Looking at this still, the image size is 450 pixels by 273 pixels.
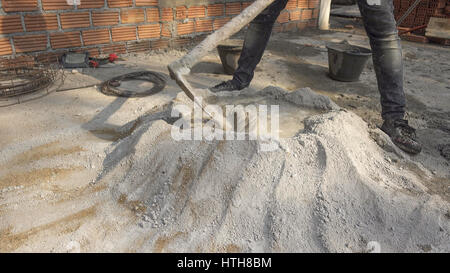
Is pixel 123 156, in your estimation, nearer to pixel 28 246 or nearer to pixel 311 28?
pixel 28 246

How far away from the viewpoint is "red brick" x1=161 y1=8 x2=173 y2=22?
409 centimetres

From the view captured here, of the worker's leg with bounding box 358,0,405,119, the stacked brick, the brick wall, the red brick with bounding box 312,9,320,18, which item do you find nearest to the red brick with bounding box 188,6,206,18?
the brick wall

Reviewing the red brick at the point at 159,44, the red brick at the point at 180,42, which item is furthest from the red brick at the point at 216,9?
the red brick at the point at 159,44

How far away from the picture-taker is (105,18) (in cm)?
373

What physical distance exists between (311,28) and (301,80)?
289 centimetres

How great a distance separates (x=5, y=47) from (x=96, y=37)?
0.89 metres

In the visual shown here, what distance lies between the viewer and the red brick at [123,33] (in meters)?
3.86

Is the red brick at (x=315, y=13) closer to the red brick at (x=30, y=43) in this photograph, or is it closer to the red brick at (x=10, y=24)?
the red brick at (x=30, y=43)

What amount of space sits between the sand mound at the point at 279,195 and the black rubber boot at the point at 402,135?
0.66ft

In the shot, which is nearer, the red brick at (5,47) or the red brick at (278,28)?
the red brick at (5,47)

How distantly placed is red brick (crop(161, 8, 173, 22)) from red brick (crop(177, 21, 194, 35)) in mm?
164

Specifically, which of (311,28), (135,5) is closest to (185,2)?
(135,5)

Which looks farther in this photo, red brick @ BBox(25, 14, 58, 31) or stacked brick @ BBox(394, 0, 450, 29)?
stacked brick @ BBox(394, 0, 450, 29)

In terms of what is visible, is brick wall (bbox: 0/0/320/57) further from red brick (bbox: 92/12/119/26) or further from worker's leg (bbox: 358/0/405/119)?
worker's leg (bbox: 358/0/405/119)
